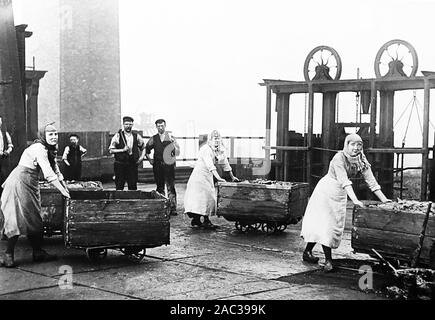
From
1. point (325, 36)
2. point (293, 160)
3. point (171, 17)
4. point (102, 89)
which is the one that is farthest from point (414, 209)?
point (171, 17)

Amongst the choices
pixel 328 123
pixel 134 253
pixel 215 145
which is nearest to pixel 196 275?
pixel 134 253

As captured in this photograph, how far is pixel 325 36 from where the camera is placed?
938 inches

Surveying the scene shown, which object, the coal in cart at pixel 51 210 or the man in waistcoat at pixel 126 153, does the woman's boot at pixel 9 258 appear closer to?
the coal in cart at pixel 51 210

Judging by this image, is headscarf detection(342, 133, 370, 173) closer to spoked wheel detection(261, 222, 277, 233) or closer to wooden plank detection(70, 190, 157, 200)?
wooden plank detection(70, 190, 157, 200)

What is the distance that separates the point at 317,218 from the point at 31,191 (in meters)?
3.52

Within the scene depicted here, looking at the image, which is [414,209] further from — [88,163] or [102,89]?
[102,89]

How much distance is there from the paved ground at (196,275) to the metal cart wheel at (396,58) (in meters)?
7.53

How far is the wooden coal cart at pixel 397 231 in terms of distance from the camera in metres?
6.92

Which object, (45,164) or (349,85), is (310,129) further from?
(45,164)

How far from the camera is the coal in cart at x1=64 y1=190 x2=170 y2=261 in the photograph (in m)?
7.67

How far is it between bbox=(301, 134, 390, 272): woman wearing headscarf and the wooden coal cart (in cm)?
34

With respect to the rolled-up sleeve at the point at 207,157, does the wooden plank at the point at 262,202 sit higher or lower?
lower

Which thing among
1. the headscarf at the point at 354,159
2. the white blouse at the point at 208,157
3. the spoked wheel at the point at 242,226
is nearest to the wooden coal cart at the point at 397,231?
the headscarf at the point at 354,159

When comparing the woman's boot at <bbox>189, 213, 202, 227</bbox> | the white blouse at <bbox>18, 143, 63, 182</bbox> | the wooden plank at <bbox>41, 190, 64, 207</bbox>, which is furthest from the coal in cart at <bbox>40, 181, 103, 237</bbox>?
the woman's boot at <bbox>189, 213, 202, 227</bbox>
